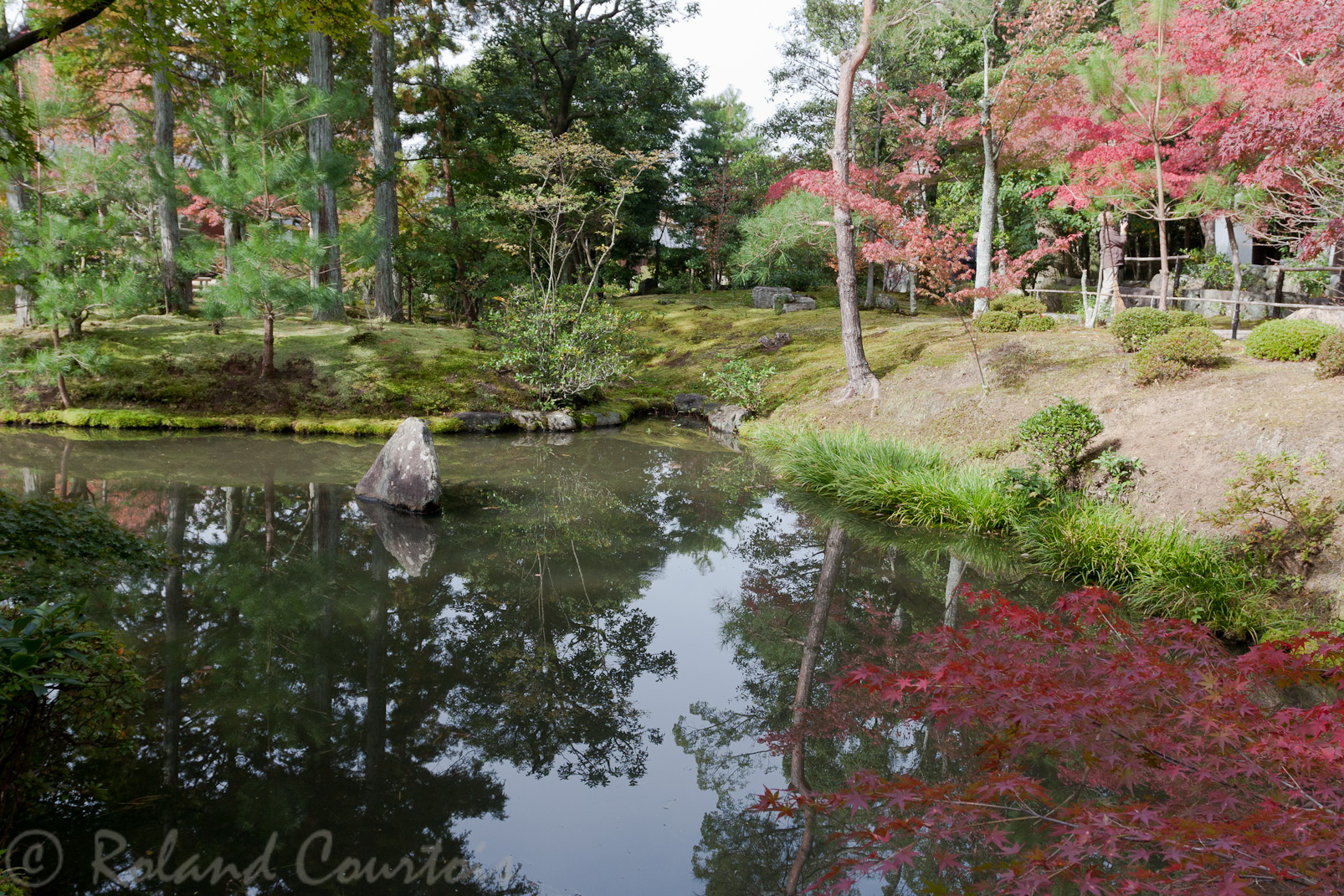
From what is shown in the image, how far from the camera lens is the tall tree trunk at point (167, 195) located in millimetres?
11211

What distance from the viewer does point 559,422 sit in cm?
1230

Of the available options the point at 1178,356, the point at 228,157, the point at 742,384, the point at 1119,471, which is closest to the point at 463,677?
the point at 1119,471

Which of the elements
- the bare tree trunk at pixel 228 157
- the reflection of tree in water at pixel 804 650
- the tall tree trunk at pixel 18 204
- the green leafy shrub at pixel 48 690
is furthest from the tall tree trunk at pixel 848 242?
the tall tree trunk at pixel 18 204

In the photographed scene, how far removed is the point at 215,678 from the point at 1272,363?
9993 mm

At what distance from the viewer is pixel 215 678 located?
372 cm

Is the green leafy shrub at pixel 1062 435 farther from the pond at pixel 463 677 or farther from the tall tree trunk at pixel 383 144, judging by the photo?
the tall tree trunk at pixel 383 144

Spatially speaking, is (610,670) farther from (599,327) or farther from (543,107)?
(543,107)

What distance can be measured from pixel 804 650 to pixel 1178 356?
6308mm

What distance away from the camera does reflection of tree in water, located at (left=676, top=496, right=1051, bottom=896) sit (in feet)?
9.20

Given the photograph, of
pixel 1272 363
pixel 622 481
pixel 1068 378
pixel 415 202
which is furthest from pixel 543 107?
pixel 1272 363

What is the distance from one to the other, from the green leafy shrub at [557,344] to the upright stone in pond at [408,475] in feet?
16.3

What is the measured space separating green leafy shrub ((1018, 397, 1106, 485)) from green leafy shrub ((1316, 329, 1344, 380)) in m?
1.99

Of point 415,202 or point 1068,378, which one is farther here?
point 415,202

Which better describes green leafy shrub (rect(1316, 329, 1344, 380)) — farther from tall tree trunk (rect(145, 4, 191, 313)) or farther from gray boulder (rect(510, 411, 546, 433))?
tall tree trunk (rect(145, 4, 191, 313))
